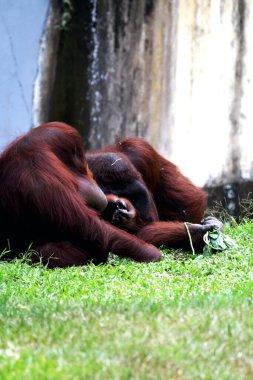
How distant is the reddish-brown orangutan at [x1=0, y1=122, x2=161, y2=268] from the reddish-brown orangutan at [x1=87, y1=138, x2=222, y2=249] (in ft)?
1.20

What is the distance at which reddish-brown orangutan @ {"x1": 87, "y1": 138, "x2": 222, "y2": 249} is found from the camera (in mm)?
5777

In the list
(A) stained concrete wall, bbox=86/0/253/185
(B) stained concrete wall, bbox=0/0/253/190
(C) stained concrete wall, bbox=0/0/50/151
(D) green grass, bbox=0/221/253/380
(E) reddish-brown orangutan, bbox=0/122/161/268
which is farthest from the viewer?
(A) stained concrete wall, bbox=86/0/253/185

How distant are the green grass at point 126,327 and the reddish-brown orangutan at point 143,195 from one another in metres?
1.07

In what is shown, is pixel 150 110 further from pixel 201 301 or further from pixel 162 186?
pixel 201 301

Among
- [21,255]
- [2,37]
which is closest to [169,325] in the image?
[21,255]

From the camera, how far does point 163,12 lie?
784 cm

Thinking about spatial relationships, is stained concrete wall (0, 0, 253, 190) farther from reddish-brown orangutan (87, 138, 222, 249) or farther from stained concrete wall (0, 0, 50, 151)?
reddish-brown orangutan (87, 138, 222, 249)

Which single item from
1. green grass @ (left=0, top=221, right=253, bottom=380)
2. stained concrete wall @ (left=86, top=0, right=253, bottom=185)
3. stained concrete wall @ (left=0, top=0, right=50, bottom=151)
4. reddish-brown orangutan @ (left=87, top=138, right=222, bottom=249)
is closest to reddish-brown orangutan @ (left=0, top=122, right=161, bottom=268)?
reddish-brown orangutan @ (left=87, top=138, right=222, bottom=249)

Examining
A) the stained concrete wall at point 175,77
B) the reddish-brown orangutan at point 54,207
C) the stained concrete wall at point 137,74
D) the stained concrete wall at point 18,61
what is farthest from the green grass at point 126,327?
the stained concrete wall at point 175,77

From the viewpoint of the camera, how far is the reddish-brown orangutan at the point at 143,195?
5777 millimetres

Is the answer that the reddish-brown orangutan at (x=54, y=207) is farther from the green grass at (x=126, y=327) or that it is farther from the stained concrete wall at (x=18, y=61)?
the stained concrete wall at (x=18, y=61)

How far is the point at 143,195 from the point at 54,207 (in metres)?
0.92

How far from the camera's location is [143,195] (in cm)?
587

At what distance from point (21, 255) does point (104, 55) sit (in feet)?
9.82
